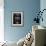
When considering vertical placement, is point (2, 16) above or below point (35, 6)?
below

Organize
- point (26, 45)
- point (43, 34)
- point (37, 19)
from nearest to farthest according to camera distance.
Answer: point (43, 34), point (26, 45), point (37, 19)

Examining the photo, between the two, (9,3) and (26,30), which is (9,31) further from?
(9,3)

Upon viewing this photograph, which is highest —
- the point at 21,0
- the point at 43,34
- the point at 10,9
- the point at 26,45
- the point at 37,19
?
the point at 21,0

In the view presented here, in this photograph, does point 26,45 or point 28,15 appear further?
point 28,15

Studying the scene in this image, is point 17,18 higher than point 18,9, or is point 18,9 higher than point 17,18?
point 18,9

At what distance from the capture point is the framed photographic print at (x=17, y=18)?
542cm

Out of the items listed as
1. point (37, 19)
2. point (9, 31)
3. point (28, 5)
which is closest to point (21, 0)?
point (28, 5)

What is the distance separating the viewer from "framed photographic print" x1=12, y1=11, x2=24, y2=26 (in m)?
5.42

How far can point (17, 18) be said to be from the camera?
215 inches

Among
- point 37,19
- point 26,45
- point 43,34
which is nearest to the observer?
point 43,34

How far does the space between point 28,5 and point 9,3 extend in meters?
0.78

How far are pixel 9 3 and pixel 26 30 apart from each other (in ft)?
4.28

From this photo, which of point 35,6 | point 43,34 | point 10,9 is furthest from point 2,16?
point 43,34

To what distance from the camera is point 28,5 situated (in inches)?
214
